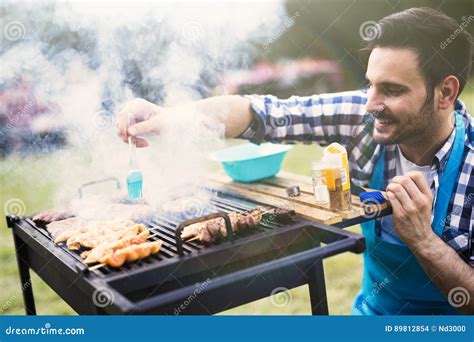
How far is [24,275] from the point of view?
2.12m

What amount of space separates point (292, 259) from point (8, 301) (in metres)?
1.31

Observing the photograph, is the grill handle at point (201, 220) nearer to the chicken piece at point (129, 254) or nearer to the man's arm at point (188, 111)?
the chicken piece at point (129, 254)

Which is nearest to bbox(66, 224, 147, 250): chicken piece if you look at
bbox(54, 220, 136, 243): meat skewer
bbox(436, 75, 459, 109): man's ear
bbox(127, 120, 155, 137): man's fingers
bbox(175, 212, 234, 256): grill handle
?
bbox(54, 220, 136, 243): meat skewer

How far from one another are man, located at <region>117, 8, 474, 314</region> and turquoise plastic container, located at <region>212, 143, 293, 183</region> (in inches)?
5.1

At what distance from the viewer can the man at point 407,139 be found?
1842 mm

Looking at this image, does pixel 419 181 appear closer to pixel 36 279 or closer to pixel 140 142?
pixel 140 142

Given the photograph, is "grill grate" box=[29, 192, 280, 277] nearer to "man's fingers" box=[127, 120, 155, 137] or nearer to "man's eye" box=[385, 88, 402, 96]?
"man's fingers" box=[127, 120, 155, 137]

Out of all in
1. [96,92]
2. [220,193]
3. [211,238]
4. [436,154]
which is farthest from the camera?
[96,92]

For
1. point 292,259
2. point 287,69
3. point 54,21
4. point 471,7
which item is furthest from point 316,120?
point 54,21

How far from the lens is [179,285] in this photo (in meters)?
1.53

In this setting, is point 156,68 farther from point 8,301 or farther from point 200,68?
point 8,301

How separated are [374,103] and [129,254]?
1063mm
